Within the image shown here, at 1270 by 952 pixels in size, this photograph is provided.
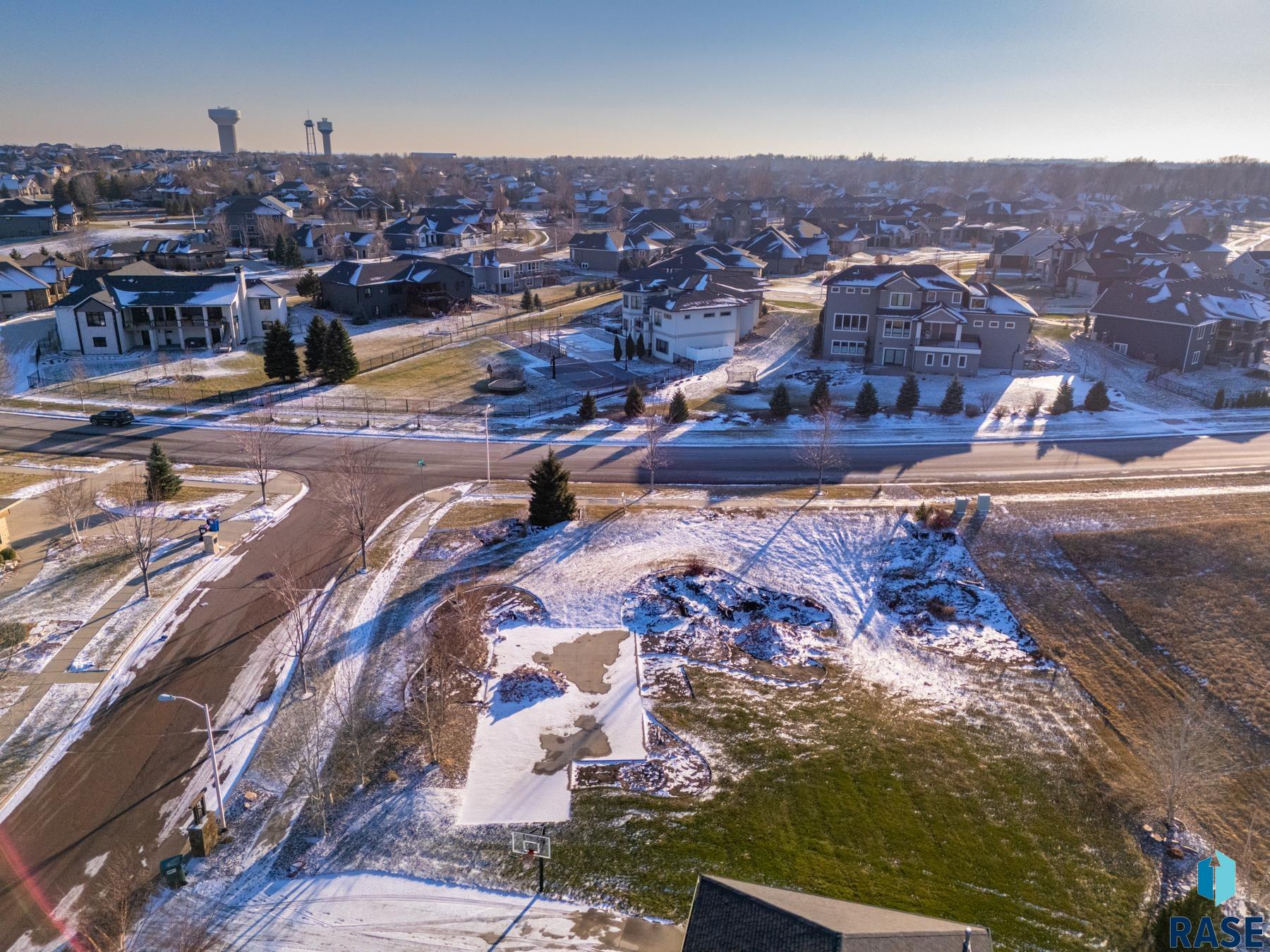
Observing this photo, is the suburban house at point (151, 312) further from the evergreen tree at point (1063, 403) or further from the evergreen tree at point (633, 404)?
the evergreen tree at point (1063, 403)

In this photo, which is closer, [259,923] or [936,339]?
[259,923]

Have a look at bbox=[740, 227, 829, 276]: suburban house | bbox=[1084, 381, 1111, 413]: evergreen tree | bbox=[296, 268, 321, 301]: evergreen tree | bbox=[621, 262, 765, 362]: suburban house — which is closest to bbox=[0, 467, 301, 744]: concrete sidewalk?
bbox=[621, 262, 765, 362]: suburban house

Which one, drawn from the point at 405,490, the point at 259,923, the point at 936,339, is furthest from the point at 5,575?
the point at 936,339

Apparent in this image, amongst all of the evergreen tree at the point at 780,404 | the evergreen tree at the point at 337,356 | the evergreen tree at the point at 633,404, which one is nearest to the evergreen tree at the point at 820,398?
the evergreen tree at the point at 780,404

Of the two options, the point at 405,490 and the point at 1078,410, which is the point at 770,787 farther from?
the point at 1078,410

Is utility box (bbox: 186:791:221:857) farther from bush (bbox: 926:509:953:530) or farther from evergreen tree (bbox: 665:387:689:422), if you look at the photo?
evergreen tree (bbox: 665:387:689:422)

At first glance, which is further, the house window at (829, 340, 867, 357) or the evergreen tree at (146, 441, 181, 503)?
the house window at (829, 340, 867, 357)
